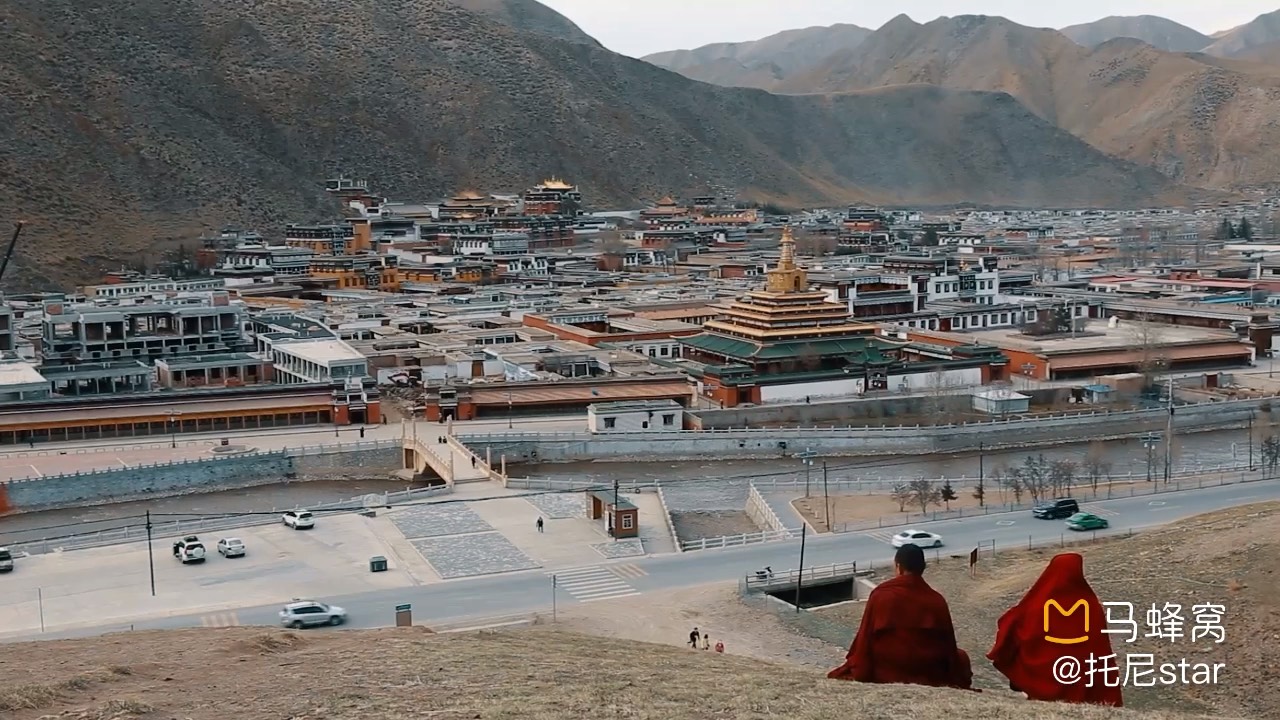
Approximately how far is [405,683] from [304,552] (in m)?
13.3

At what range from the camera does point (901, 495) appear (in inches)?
1142

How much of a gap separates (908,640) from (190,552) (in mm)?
18240

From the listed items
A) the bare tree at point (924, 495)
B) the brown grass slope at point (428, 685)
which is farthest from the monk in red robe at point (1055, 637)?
the bare tree at point (924, 495)

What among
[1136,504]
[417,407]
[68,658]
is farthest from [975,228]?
[68,658]

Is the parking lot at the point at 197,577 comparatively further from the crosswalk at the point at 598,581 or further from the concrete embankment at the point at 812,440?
the concrete embankment at the point at 812,440

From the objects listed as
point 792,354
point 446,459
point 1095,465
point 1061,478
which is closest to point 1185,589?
point 1061,478

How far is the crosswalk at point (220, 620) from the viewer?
20547mm

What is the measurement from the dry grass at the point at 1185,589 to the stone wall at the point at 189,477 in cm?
1739

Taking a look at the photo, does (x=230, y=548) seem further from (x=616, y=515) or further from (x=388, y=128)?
(x=388, y=128)

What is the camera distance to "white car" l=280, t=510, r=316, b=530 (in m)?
27.0

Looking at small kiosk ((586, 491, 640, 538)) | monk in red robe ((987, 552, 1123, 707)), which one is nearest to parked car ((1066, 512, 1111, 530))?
small kiosk ((586, 491, 640, 538))

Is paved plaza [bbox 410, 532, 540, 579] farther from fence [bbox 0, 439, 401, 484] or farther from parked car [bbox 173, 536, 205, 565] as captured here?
fence [bbox 0, 439, 401, 484]

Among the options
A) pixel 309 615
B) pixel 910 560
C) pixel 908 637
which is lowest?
pixel 309 615

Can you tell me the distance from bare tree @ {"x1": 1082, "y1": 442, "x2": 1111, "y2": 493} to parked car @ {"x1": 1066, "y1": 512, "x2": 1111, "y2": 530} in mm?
3925
